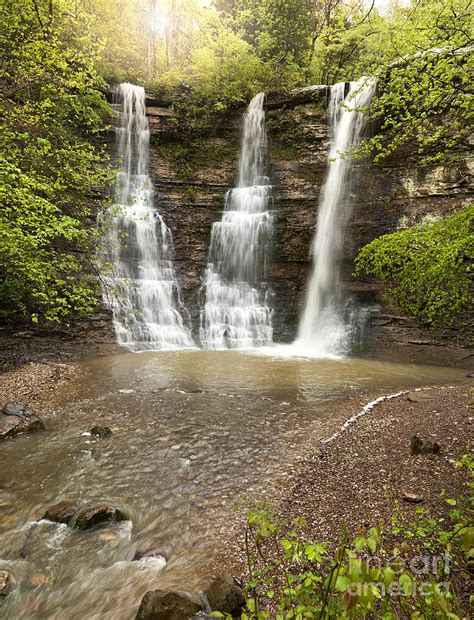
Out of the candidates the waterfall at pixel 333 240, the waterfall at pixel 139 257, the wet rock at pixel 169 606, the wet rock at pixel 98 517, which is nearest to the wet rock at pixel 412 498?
the wet rock at pixel 169 606

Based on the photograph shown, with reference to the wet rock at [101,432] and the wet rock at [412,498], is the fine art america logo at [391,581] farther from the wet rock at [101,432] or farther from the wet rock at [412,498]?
the wet rock at [101,432]

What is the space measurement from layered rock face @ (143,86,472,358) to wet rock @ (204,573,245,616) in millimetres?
13286

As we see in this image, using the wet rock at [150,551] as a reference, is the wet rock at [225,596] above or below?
above

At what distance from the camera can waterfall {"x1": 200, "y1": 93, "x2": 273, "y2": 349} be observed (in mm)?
16109

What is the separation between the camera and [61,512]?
3.66 meters

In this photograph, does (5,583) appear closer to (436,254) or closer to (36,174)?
(436,254)

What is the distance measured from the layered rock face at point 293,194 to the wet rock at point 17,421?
394 inches

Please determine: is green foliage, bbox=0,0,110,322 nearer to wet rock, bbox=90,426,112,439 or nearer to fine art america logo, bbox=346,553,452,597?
wet rock, bbox=90,426,112,439

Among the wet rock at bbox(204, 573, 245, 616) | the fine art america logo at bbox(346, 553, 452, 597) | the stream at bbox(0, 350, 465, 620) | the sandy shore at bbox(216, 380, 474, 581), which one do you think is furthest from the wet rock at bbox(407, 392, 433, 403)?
the wet rock at bbox(204, 573, 245, 616)

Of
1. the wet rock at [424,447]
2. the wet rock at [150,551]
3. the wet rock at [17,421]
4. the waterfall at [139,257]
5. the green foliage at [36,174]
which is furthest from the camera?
the waterfall at [139,257]

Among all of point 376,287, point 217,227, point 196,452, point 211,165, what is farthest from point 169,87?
point 196,452

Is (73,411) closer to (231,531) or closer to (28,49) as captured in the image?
(231,531)

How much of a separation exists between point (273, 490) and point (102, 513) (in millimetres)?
1980

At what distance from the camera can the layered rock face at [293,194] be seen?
584 inches
